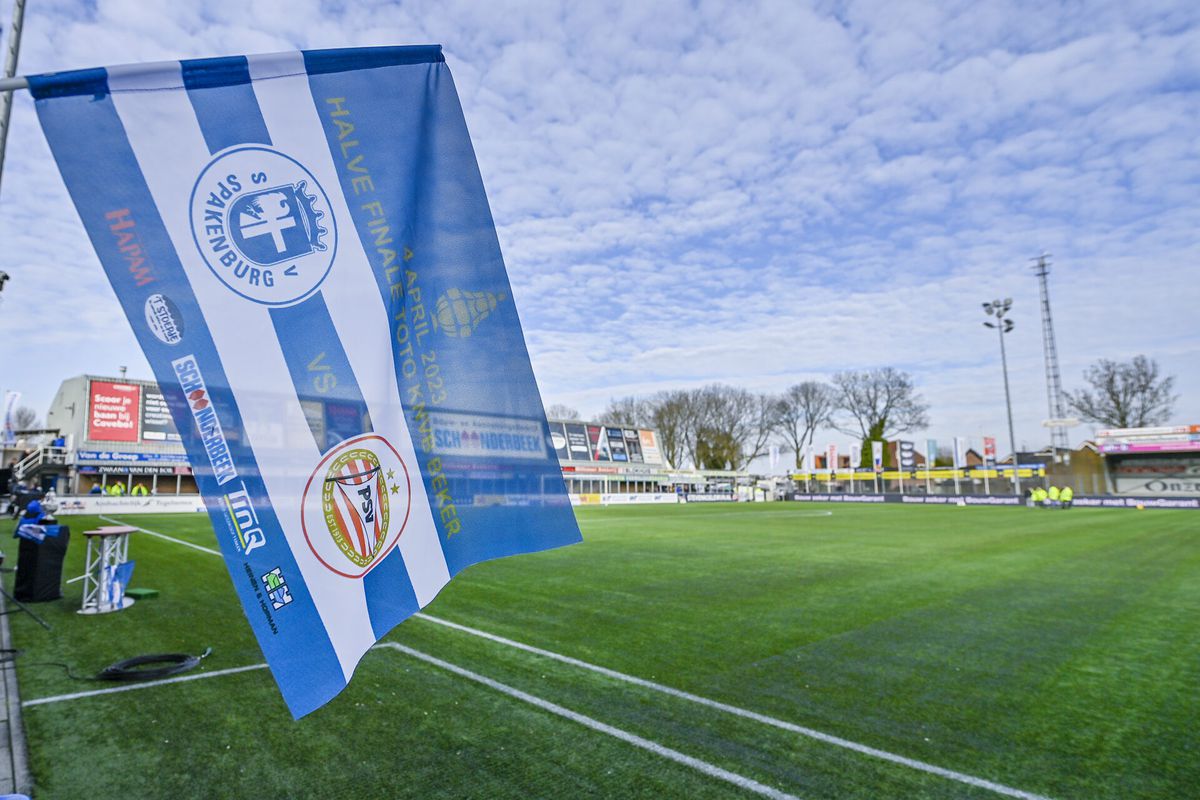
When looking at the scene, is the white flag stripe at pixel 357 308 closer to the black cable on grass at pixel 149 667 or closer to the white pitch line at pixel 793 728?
the white pitch line at pixel 793 728

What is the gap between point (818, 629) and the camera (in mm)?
6465

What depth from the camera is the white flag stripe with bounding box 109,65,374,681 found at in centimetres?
163

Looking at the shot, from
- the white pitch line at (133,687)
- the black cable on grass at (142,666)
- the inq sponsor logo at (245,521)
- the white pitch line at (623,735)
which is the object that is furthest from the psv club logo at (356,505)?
the black cable on grass at (142,666)

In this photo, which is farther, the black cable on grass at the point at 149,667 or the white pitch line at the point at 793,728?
the black cable on grass at the point at 149,667

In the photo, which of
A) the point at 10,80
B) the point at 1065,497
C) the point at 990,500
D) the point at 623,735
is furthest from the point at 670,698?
the point at 990,500

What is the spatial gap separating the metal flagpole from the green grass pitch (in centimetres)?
293

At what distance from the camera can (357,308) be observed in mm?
1950

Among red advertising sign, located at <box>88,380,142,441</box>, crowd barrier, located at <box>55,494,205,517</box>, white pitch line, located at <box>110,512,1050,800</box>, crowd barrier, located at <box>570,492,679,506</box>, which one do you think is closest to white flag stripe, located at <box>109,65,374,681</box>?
white pitch line, located at <box>110,512,1050,800</box>

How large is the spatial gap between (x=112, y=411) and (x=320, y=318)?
131ft

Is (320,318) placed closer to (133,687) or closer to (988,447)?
(133,687)

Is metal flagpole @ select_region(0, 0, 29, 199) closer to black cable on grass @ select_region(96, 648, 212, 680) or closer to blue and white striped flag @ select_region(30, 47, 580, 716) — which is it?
blue and white striped flag @ select_region(30, 47, 580, 716)

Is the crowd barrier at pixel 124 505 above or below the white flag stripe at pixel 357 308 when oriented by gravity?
below

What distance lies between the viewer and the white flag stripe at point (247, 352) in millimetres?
1630

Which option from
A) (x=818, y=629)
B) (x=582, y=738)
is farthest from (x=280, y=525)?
(x=818, y=629)
